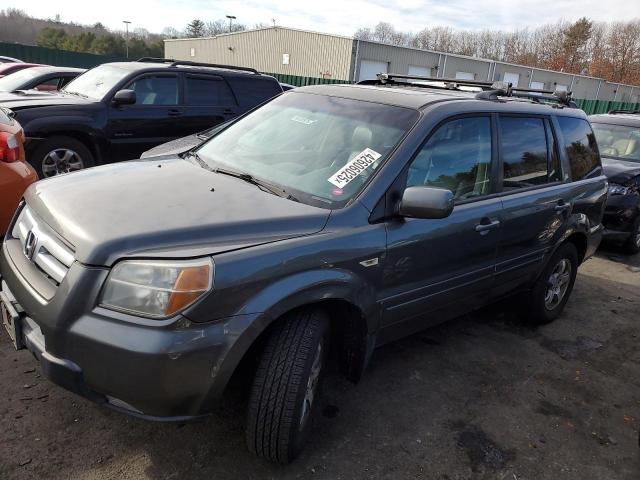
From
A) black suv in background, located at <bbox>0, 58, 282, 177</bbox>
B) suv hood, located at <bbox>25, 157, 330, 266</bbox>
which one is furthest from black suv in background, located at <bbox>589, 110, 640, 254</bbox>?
suv hood, located at <bbox>25, 157, 330, 266</bbox>

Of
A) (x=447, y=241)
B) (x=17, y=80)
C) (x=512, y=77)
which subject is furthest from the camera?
(x=512, y=77)

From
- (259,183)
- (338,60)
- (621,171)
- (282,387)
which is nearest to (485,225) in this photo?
(259,183)

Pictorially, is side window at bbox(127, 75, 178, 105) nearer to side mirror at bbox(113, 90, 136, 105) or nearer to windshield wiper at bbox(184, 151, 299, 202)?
side mirror at bbox(113, 90, 136, 105)

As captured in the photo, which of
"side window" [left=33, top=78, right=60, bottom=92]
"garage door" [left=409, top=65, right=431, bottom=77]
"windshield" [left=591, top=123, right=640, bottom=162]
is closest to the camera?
"windshield" [left=591, top=123, right=640, bottom=162]

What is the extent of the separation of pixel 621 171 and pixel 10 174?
7.01 metres

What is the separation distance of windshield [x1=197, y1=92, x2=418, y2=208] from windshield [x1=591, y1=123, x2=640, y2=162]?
5.91 m

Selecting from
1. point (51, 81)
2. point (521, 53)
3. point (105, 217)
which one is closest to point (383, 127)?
point (105, 217)

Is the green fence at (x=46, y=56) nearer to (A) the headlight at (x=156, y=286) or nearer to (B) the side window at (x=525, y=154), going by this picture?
(B) the side window at (x=525, y=154)

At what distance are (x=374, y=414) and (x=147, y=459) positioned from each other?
4.16ft

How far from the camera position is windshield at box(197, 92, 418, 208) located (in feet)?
9.25

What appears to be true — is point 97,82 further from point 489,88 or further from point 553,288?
point 553,288

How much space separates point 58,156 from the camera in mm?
6145

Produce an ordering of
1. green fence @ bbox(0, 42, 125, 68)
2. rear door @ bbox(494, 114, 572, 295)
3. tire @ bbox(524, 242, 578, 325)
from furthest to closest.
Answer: green fence @ bbox(0, 42, 125, 68) < tire @ bbox(524, 242, 578, 325) < rear door @ bbox(494, 114, 572, 295)

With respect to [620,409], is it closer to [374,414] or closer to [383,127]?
[374,414]
